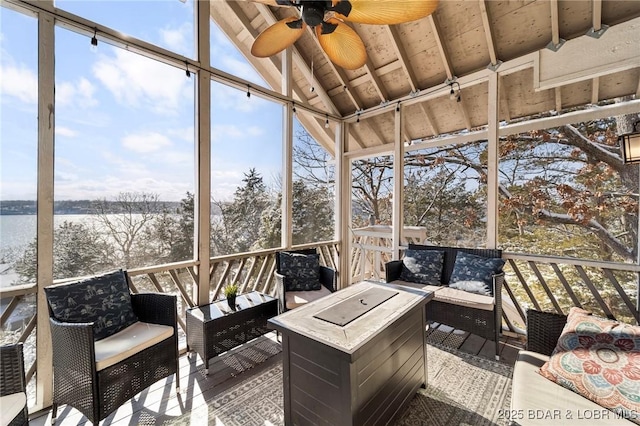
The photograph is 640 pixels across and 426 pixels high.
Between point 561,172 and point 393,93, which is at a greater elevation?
point 393,93

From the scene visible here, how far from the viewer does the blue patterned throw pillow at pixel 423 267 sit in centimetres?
321

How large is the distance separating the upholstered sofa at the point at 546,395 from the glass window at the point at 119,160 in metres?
3.01

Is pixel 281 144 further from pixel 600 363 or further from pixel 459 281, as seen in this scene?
pixel 600 363

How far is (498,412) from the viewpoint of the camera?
193cm

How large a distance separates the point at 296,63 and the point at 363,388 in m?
4.24

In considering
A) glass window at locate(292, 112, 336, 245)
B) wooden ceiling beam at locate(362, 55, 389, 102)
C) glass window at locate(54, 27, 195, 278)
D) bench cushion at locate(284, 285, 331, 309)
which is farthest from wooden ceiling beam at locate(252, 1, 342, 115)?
bench cushion at locate(284, 285, 331, 309)

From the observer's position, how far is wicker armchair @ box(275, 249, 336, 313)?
2889mm

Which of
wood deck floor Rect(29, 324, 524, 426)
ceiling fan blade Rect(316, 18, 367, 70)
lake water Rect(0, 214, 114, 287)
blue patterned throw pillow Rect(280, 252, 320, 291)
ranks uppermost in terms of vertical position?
ceiling fan blade Rect(316, 18, 367, 70)

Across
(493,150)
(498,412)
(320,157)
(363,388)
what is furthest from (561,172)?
(363,388)

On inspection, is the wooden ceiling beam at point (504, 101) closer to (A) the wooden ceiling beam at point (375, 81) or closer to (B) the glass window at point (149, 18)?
(A) the wooden ceiling beam at point (375, 81)

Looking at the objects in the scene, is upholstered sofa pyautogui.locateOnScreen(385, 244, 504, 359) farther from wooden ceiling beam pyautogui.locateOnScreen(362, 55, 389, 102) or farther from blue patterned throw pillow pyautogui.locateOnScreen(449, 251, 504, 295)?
wooden ceiling beam pyautogui.locateOnScreen(362, 55, 389, 102)

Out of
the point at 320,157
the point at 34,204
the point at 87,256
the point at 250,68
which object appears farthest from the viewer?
the point at 320,157

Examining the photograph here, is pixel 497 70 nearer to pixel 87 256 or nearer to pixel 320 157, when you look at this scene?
pixel 320 157

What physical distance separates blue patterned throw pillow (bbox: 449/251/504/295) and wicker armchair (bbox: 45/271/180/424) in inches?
113
